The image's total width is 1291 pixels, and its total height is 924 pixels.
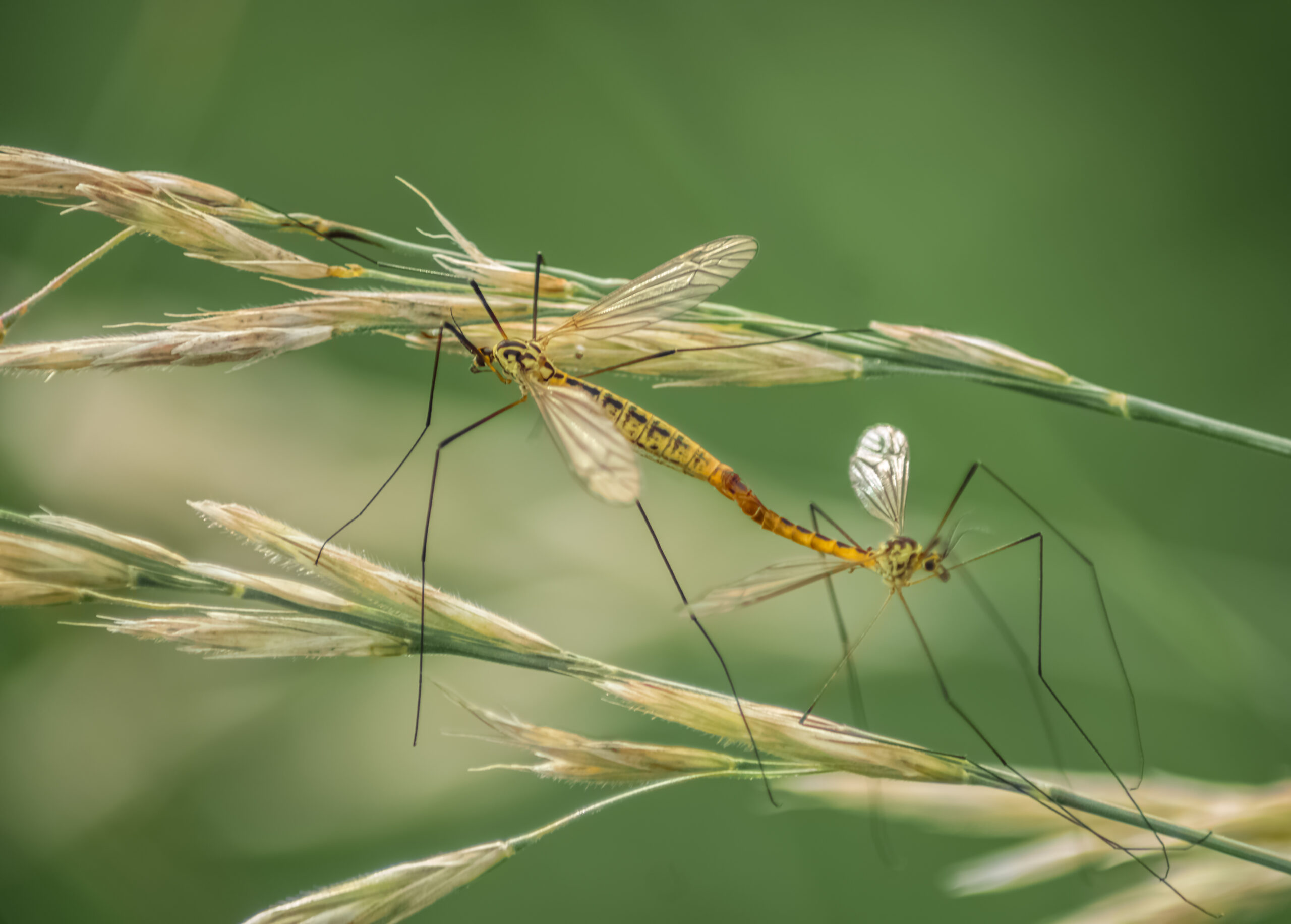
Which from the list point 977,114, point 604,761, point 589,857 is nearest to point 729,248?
point 604,761

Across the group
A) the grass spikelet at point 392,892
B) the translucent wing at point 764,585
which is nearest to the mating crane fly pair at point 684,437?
the translucent wing at point 764,585

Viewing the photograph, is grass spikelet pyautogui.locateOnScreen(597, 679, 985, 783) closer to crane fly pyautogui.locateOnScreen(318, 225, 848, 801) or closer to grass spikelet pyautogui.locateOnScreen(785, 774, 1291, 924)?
crane fly pyautogui.locateOnScreen(318, 225, 848, 801)

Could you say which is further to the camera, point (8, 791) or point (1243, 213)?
point (1243, 213)

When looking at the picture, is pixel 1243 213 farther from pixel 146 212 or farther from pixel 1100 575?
pixel 146 212

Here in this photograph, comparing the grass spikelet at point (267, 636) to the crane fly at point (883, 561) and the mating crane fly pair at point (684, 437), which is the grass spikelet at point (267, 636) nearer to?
the mating crane fly pair at point (684, 437)

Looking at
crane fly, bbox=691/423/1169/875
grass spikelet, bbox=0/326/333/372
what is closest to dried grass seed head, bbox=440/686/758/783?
crane fly, bbox=691/423/1169/875

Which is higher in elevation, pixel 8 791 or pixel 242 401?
pixel 242 401
